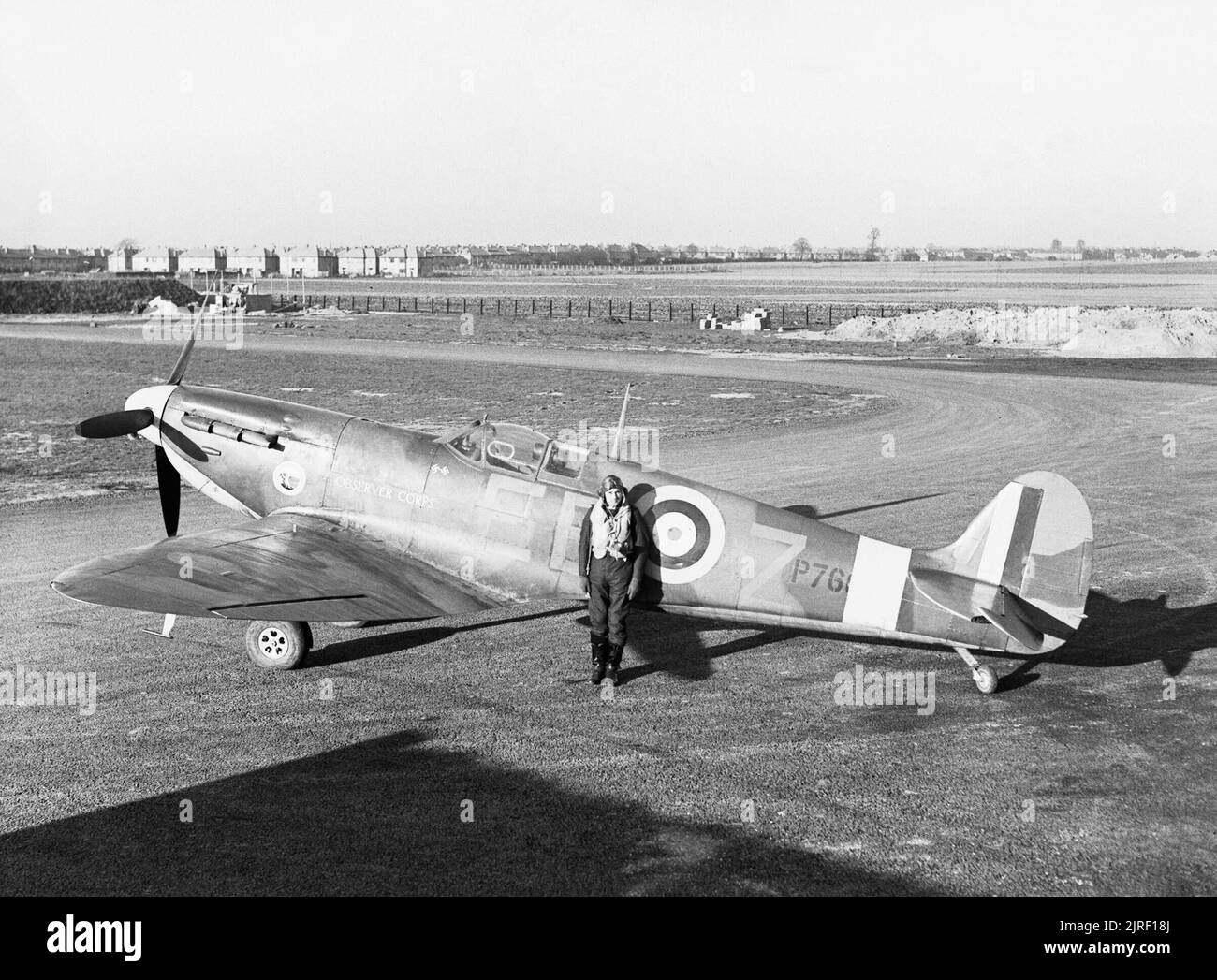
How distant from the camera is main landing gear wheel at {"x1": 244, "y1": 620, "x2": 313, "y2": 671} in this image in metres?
11.2

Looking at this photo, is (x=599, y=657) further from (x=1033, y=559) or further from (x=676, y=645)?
(x=1033, y=559)

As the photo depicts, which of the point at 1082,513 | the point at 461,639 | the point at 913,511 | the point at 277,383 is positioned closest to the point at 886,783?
the point at 1082,513

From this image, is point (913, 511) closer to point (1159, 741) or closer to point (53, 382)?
point (1159, 741)

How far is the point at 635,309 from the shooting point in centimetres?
9594

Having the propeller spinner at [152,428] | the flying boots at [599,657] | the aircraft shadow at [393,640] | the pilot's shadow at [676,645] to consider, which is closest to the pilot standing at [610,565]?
the flying boots at [599,657]

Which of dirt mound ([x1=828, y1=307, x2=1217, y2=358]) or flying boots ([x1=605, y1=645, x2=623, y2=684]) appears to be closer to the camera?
flying boots ([x1=605, y1=645, x2=623, y2=684])

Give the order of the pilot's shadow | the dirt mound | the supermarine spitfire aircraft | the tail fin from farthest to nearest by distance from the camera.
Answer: the dirt mound
the pilot's shadow
the supermarine spitfire aircraft
the tail fin

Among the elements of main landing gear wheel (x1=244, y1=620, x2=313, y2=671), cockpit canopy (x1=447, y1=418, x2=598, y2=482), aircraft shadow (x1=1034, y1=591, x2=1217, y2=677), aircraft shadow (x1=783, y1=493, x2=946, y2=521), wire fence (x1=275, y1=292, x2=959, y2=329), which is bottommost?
aircraft shadow (x1=1034, y1=591, x2=1217, y2=677)

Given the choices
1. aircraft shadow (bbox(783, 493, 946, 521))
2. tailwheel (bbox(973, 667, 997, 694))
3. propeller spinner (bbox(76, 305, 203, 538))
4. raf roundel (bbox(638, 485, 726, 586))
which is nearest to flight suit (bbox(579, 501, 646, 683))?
raf roundel (bbox(638, 485, 726, 586))

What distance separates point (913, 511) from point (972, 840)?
A: 473 inches

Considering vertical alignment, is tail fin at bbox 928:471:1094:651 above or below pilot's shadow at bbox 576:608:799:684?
above

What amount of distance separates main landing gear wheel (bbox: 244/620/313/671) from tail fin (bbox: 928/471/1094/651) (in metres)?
6.19

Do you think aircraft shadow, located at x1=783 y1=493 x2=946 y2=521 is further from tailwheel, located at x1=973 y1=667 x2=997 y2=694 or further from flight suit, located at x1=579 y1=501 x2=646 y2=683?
flight suit, located at x1=579 y1=501 x2=646 y2=683

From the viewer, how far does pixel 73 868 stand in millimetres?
7090
